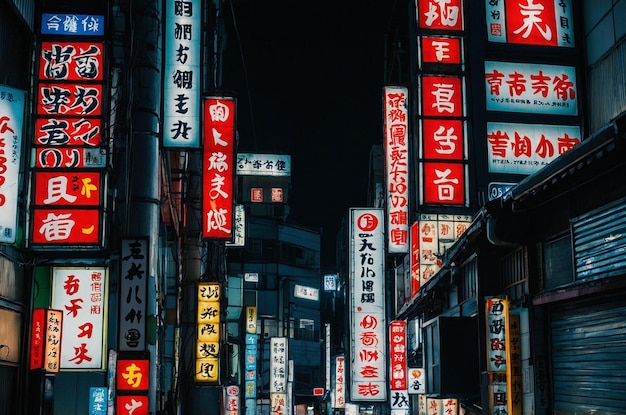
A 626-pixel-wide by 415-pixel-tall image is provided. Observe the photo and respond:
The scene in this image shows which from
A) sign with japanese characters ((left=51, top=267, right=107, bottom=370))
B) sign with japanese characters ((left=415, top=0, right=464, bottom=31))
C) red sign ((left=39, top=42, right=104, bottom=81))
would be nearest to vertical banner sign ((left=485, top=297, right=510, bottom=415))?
sign with japanese characters ((left=51, top=267, right=107, bottom=370))

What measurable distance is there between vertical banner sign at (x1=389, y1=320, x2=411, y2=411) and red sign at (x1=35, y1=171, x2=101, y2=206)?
17546mm

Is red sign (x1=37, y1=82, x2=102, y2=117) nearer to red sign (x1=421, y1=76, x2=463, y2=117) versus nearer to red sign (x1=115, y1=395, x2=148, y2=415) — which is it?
red sign (x1=115, y1=395, x2=148, y2=415)

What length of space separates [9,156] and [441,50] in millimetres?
14703

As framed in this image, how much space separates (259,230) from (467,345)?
216ft

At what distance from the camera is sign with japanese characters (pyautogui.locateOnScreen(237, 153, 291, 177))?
224 ft

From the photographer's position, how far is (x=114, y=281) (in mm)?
16531

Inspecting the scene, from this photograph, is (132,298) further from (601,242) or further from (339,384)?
(339,384)

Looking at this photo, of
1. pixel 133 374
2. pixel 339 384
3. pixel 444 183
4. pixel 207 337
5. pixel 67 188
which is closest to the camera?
pixel 67 188

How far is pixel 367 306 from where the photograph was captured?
2959 centimetres

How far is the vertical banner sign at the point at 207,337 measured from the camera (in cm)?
2936

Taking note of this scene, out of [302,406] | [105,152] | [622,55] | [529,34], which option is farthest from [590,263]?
[302,406]

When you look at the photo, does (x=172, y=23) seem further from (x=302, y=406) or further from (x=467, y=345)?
(x=302, y=406)

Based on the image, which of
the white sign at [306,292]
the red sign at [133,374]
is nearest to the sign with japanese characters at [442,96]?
the red sign at [133,374]

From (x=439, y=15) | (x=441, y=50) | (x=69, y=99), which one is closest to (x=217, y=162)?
(x=441, y=50)
